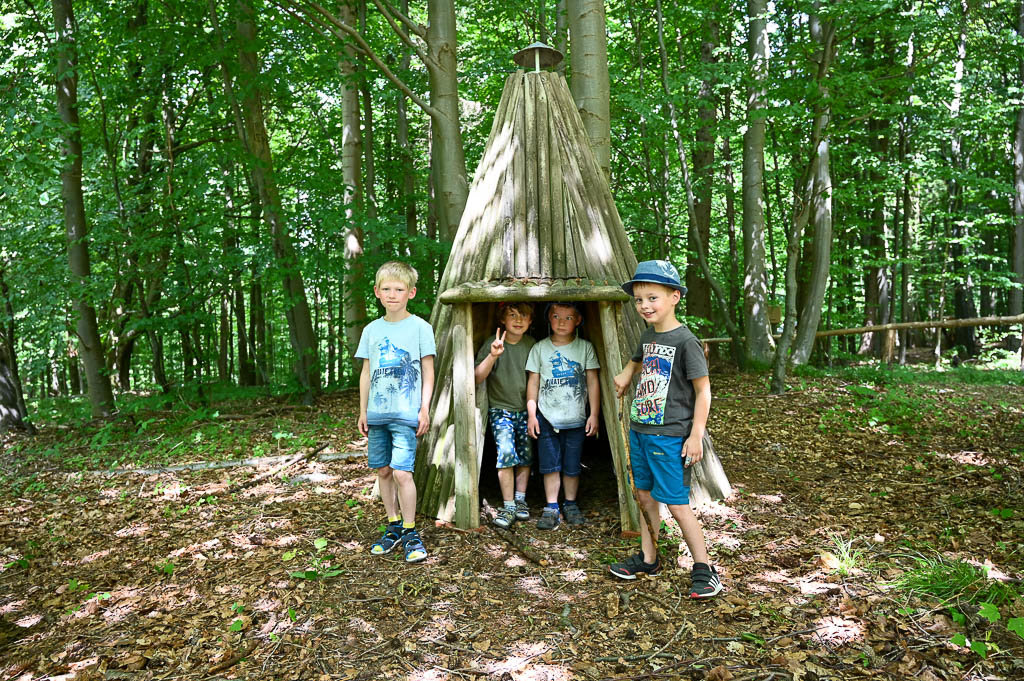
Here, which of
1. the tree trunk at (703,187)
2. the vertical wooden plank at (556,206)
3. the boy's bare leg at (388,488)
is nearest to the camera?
the boy's bare leg at (388,488)

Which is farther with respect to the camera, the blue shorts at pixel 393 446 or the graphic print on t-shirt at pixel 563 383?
the graphic print on t-shirt at pixel 563 383

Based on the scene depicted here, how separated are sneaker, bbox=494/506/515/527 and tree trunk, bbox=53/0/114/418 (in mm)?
6396

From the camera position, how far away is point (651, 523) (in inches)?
132

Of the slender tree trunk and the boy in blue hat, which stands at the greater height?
the slender tree trunk

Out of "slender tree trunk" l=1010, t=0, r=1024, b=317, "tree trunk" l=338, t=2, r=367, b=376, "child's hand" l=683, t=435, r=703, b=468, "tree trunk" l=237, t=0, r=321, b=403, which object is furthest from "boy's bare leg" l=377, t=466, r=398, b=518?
"slender tree trunk" l=1010, t=0, r=1024, b=317

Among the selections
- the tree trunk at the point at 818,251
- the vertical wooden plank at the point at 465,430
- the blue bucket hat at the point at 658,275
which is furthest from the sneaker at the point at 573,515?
the tree trunk at the point at 818,251

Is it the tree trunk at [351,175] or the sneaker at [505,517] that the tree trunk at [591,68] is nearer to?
the sneaker at [505,517]

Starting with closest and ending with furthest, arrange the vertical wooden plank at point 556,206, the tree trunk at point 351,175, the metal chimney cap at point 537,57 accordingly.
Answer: the vertical wooden plank at point 556,206
the metal chimney cap at point 537,57
the tree trunk at point 351,175

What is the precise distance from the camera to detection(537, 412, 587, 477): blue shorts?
4273 millimetres

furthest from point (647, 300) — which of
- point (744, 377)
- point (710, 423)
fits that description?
point (744, 377)

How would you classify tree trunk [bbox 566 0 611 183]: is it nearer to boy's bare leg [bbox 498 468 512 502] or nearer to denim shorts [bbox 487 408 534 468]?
denim shorts [bbox 487 408 534 468]

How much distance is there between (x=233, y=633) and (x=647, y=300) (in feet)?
8.51

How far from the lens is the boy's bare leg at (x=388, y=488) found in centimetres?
380

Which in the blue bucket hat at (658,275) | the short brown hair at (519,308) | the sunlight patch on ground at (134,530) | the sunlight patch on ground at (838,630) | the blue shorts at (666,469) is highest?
the blue bucket hat at (658,275)
